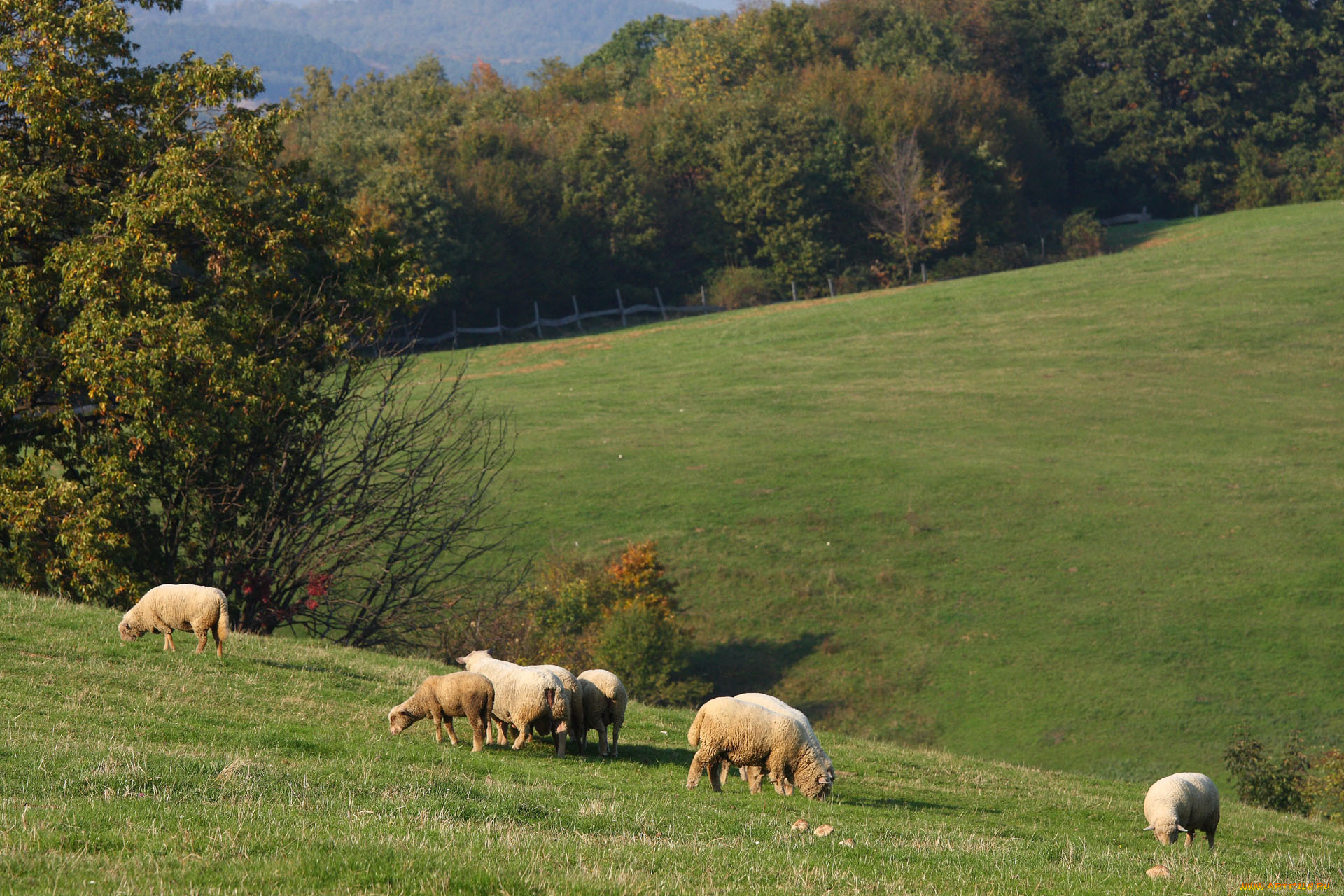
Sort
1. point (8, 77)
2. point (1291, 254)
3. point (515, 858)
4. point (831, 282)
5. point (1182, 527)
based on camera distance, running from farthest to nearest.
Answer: point (831, 282) < point (1291, 254) < point (1182, 527) < point (8, 77) < point (515, 858)

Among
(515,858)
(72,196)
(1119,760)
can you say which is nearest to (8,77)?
(72,196)

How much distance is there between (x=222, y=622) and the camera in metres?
17.1

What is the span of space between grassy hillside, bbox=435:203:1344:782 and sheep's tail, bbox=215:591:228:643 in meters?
20.9

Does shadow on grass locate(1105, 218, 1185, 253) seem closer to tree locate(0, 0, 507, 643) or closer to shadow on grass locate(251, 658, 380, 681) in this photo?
tree locate(0, 0, 507, 643)

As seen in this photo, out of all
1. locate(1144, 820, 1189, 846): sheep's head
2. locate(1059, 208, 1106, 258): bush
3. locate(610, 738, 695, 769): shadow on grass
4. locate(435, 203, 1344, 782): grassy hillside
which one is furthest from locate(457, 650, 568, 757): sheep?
locate(1059, 208, 1106, 258): bush

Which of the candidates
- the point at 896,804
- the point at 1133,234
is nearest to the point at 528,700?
the point at 896,804

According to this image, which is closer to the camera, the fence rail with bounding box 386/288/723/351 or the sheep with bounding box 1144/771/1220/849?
the sheep with bounding box 1144/771/1220/849

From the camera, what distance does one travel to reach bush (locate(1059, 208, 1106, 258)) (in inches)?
3873

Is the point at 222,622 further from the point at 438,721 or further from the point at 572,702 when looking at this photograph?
the point at 572,702

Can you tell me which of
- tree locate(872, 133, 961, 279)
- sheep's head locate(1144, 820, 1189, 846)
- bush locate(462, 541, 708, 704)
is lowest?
bush locate(462, 541, 708, 704)

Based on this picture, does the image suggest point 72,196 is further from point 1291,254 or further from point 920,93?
point 920,93

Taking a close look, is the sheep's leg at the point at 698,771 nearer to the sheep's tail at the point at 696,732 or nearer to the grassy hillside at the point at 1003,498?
the sheep's tail at the point at 696,732

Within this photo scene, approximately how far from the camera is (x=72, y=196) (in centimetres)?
2494

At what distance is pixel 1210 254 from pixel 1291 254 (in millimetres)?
5138
